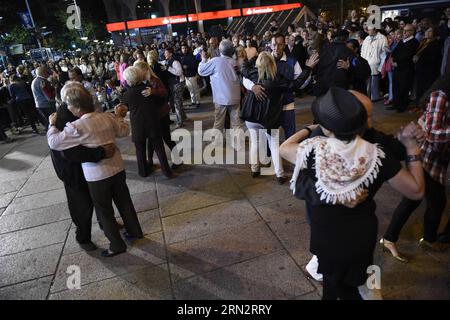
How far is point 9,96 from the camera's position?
1051 centimetres

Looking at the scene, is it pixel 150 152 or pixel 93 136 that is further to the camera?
pixel 150 152

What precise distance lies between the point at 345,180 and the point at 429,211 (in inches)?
70.4

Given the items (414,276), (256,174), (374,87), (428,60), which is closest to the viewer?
(414,276)

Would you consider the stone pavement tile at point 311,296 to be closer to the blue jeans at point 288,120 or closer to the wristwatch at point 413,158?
the wristwatch at point 413,158

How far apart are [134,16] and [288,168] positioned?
41.6m

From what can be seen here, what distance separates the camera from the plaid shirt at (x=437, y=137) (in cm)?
255

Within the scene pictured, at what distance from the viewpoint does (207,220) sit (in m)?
4.07

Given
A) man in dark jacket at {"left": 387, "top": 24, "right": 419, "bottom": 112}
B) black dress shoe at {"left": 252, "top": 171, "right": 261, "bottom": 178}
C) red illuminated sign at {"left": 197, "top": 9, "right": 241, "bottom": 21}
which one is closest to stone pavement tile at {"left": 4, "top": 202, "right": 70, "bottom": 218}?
black dress shoe at {"left": 252, "top": 171, "right": 261, "bottom": 178}

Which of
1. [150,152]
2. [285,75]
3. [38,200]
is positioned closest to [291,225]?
[285,75]

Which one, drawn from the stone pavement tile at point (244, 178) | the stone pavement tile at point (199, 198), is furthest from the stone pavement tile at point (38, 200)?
the stone pavement tile at point (244, 178)

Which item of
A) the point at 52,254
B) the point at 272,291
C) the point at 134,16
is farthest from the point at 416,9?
the point at 134,16

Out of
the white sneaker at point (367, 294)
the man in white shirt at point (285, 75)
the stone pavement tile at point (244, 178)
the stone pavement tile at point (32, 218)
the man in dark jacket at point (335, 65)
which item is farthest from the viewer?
the man in dark jacket at point (335, 65)

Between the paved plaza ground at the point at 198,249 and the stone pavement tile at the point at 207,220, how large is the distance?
0.04 feet

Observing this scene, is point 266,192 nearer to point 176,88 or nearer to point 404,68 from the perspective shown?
point 176,88
